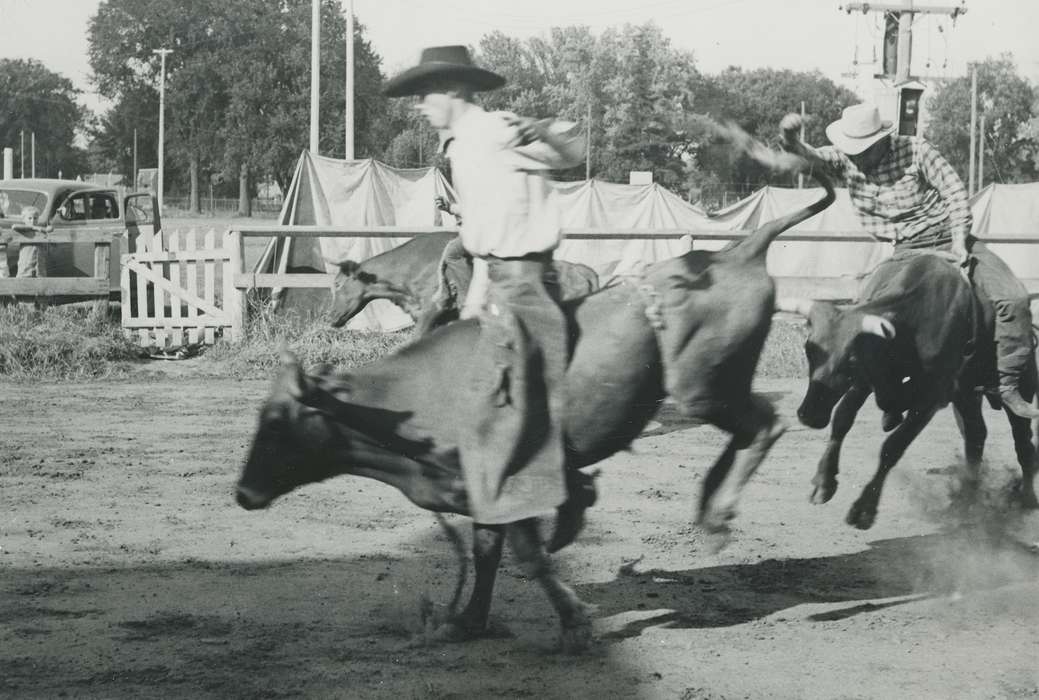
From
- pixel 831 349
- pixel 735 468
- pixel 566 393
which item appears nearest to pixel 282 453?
pixel 566 393

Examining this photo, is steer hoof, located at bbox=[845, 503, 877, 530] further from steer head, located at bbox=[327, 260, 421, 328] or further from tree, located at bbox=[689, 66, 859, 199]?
tree, located at bbox=[689, 66, 859, 199]

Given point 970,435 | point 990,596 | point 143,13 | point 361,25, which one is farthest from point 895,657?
point 143,13

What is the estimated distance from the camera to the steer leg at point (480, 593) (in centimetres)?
483

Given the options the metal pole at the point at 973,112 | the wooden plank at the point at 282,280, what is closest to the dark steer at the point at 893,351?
the wooden plank at the point at 282,280

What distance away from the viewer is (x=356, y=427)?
15.5ft

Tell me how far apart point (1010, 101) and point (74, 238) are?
31.4 metres

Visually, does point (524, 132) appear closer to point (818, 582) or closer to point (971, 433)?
point (818, 582)

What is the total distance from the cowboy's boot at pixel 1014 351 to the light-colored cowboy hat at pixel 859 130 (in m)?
1.19

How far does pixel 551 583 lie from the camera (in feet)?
15.2

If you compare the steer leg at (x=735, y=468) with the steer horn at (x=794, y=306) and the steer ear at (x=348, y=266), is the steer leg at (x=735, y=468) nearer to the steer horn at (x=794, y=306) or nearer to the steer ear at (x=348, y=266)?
the steer horn at (x=794, y=306)

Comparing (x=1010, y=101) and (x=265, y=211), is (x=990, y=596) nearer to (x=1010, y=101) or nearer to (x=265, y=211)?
(x=1010, y=101)

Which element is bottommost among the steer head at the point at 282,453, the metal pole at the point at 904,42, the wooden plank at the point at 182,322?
the wooden plank at the point at 182,322

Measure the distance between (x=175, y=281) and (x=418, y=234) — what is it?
9.84ft

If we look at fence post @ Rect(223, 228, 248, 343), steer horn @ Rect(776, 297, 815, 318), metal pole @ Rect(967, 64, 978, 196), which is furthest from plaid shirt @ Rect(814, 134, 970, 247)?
metal pole @ Rect(967, 64, 978, 196)
